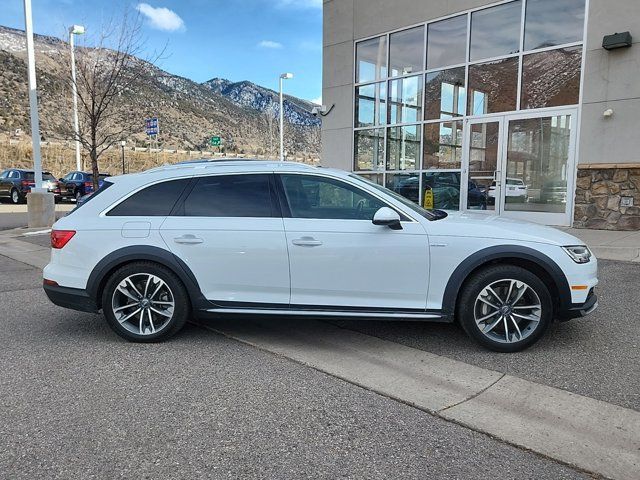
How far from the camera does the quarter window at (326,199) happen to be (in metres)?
4.27

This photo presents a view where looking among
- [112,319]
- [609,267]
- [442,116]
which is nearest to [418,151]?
[442,116]

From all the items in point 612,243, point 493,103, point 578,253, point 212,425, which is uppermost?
point 493,103

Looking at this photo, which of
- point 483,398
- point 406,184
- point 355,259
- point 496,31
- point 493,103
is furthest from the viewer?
point 406,184

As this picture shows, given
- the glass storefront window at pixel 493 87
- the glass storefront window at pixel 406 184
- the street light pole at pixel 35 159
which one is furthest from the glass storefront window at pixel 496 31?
the street light pole at pixel 35 159

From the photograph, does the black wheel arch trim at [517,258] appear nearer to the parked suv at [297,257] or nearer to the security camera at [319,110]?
the parked suv at [297,257]

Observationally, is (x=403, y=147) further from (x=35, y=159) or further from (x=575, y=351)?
(x=575, y=351)

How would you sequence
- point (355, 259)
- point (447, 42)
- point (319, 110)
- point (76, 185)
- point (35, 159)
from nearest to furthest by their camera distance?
1. point (355, 259)
2. point (447, 42)
3. point (35, 159)
4. point (319, 110)
5. point (76, 185)

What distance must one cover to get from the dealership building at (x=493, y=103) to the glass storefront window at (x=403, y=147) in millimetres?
31

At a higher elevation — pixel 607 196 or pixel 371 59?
pixel 371 59

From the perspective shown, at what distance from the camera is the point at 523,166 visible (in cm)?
1154

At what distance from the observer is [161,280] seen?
4387 millimetres

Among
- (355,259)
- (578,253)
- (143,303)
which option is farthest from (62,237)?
(578,253)

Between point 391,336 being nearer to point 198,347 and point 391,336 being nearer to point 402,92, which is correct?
point 198,347

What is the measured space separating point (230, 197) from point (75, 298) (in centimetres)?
166
